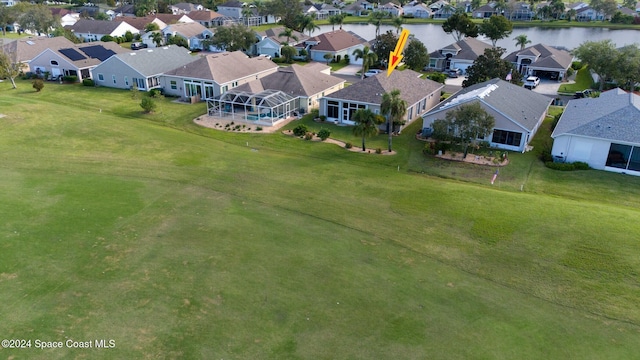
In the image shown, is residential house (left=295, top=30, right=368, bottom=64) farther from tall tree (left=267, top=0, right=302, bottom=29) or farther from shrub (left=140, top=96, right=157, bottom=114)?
shrub (left=140, top=96, right=157, bottom=114)

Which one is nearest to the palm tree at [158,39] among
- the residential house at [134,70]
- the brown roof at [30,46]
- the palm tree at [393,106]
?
the brown roof at [30,46]

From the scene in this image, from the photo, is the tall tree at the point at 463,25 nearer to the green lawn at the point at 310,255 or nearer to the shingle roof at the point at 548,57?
the shingle roof at the point at 548,57

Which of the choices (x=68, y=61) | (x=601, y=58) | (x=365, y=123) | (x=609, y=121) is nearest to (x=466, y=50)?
(x=601, y=58)

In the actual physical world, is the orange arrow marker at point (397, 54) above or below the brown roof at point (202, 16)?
below

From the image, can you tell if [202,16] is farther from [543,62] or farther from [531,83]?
[531,83]

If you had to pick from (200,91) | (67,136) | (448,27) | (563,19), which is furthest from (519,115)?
(563,19)
